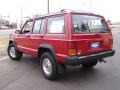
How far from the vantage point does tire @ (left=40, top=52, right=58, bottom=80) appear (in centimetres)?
700

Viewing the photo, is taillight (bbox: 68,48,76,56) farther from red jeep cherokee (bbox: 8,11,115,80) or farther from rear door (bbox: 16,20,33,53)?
rear door (bbox: 16,20,33,53)

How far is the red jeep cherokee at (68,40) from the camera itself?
258 inches

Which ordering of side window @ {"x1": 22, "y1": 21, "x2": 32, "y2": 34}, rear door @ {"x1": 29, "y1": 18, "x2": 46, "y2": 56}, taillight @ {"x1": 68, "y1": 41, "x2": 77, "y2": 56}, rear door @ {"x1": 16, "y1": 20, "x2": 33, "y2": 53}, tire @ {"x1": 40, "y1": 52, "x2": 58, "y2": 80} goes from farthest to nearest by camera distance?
1. side window @ {"x1": 22, "y1": 21, "x2": 32, "y2": 34}
2. rear door @ {"x1": 16, "y1": 20, "x2": 33, "y2": 53}
3. rear door @ {"x1": 29, "y1": 18, "x2": 46, "y2": 56}
4. tire @ {"x1": 40, "y1": 52, "x2": 58, "y2": 80}
5. taillight @ {"x1": 68, "y1": 41, "x2": 77, "y2": 56}

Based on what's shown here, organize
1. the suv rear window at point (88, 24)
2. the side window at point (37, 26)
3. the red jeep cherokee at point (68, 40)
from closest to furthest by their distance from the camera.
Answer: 1. the red jeep cherokee at point (68, 40)
2. the suv rear window at point (88, 24)
3. the side window at point (37, 26)

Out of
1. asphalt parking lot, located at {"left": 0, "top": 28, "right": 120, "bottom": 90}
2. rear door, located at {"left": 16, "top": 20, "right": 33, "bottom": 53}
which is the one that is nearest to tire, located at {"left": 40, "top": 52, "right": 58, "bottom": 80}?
asphalt parking lot, located at {"left": 0, "top": 28, "right": 120, "bottom": 90}

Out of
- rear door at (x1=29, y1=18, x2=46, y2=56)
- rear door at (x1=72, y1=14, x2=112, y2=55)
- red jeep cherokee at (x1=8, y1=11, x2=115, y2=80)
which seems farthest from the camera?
rear door at (x1=29, y1=18, x2=46, y2=56)

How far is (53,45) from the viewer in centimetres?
704

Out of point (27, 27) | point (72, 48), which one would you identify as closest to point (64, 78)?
point (72, 48)

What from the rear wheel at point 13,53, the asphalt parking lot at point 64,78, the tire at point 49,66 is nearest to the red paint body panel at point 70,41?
the tire at point 49,66

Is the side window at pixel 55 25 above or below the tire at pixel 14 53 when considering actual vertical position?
above

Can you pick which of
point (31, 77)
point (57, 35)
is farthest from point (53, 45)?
point (31, 77)

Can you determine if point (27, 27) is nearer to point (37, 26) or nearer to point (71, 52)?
point (37, 26)

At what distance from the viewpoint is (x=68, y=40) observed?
6.48 meters

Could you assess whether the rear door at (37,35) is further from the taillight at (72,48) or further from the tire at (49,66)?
the taillight at (72,48)
